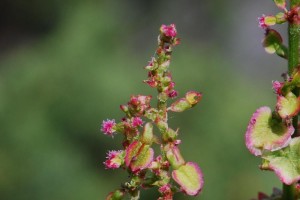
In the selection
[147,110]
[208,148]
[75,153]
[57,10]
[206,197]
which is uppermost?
[57,10]

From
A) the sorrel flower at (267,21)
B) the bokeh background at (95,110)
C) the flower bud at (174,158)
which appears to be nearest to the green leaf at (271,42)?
the sorrel flower at (267,21)

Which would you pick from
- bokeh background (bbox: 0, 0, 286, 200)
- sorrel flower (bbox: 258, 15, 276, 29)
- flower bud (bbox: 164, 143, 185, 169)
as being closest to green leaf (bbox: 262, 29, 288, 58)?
sorrel flower (bbox: 258, 15, 276, 29)

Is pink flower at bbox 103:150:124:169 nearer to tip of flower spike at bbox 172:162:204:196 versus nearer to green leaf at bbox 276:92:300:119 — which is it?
tip of flower spike at bbox 172:162:204:196

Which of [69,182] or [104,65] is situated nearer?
[69,182]

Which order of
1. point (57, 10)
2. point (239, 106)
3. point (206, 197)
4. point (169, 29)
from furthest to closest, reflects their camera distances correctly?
point (57, 10), point (239, 106), point (206, 197), point (169, 29)

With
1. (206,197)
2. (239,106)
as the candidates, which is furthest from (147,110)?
(239,106)

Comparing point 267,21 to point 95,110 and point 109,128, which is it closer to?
point 109,128

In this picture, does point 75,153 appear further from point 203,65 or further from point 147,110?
point 147,110
